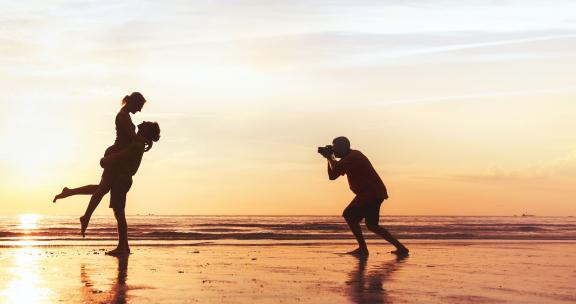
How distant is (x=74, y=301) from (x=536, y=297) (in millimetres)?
3745

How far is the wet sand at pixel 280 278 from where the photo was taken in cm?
652

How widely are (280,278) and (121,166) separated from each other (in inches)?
155

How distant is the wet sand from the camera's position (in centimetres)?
652

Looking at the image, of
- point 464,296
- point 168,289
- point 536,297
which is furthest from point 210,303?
point 536,297

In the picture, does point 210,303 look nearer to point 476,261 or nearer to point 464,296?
point 464,296

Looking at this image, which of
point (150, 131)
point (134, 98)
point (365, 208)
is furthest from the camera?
point (365, 208)

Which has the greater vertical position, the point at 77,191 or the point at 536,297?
the point at 77,191

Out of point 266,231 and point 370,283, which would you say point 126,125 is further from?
point 266,231

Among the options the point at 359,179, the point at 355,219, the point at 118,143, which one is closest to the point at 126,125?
the point at 118,143

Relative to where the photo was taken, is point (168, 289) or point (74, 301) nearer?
point (74, 301)

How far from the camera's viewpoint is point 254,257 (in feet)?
37.1

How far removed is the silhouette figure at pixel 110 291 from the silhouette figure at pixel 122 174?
2.87m

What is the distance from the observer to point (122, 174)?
441 inches

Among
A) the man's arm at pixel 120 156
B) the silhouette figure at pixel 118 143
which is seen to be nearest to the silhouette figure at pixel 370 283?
the man's arm at pixel 120 156
